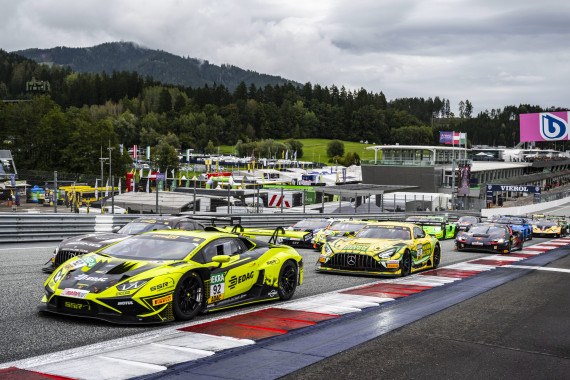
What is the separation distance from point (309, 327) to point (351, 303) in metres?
2.26

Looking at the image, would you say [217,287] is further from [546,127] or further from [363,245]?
[546,127]

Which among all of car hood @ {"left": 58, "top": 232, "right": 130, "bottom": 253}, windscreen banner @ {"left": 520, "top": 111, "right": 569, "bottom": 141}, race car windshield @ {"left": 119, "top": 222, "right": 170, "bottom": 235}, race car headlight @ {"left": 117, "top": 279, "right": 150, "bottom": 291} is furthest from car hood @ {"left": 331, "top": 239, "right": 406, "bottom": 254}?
windscreen banner @ {"left": 520, "top": 111, "right": 569, "bottom": 141}

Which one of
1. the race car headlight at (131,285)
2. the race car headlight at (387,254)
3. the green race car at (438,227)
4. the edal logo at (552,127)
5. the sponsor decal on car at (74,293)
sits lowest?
the green race car at (438,227)

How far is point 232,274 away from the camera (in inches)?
354

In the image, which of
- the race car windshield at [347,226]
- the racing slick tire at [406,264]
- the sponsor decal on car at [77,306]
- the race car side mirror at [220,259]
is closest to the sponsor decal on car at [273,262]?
the race car side mirror at [220,259]

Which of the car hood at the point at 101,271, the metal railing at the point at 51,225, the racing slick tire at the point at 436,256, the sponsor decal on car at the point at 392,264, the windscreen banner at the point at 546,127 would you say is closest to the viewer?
the car hood at the point at 101,271

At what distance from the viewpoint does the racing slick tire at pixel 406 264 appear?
14242 mm

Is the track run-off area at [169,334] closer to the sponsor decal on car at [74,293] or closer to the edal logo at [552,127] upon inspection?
the sponsor decal on car at [74,293]

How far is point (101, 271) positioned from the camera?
7.82 metres

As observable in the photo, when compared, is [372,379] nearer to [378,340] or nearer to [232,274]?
[378,340]

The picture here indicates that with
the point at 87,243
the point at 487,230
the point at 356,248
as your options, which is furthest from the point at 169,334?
the point at 487,230

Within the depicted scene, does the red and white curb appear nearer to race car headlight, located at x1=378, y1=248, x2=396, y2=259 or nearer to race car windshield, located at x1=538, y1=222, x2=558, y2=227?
race car headlight, located at x1=378, y1=248, x2=396, y2=259

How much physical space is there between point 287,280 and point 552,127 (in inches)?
1372

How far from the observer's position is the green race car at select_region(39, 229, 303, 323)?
7.39m
